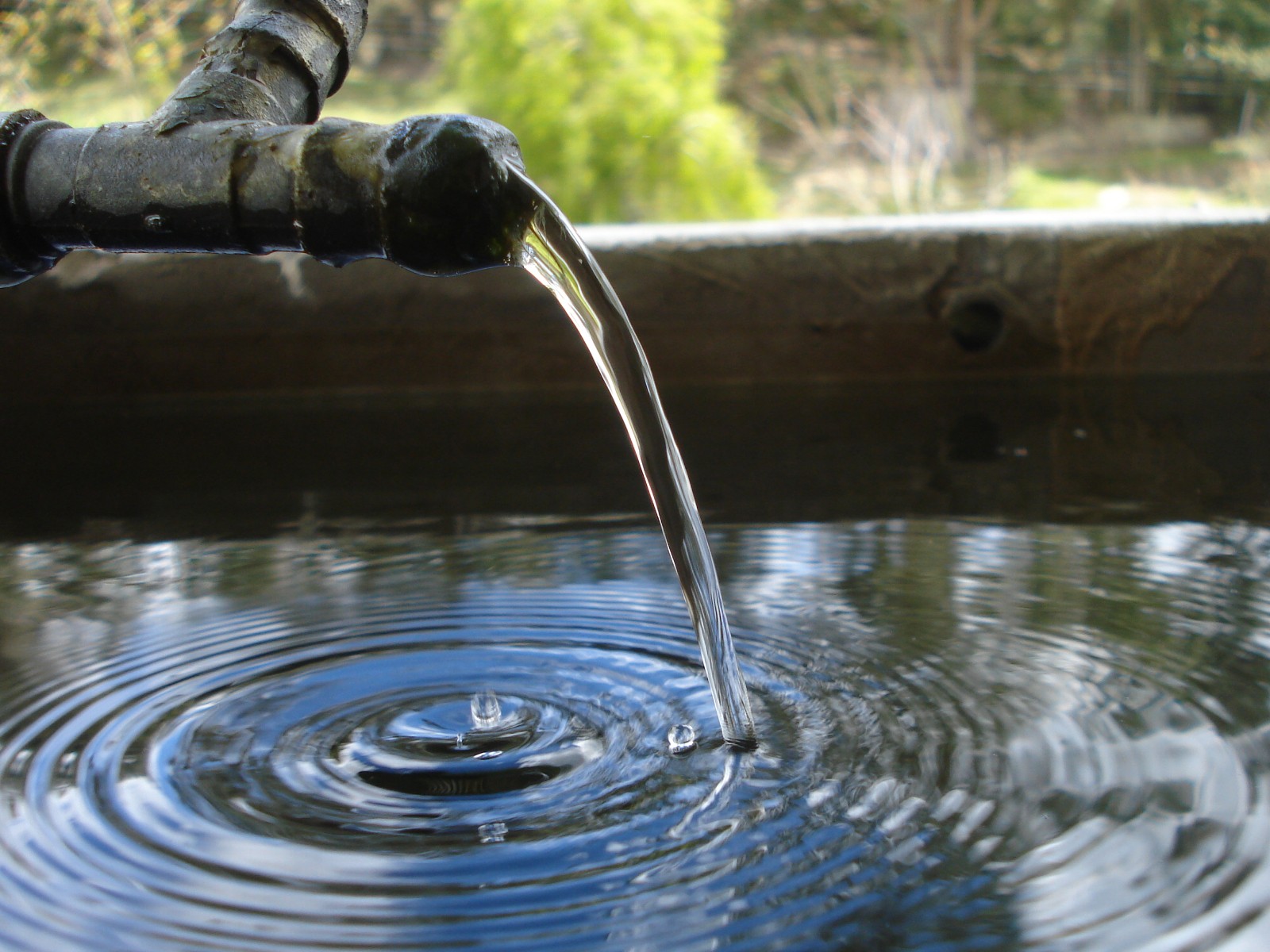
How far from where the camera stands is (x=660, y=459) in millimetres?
1343

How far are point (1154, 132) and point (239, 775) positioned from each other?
1412 cm

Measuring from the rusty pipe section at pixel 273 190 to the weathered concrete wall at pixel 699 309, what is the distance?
1790 mm

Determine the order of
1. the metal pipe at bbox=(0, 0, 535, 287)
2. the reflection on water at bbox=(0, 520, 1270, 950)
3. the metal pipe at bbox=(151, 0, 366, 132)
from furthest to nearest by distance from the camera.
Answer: the metal pipe at bbox=(151, 0, 366, 132) → the metal pipe at bbox=(0, 0, 535, 287) → the reflection on water at bbox=(0, 520, 1270, 950)

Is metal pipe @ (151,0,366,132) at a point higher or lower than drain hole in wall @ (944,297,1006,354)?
higher

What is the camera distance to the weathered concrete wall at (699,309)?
9.86 feet

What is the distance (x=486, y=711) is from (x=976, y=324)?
2069mm

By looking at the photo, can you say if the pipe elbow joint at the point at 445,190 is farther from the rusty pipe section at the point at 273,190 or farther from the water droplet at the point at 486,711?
the water droplet at the point at 486,711

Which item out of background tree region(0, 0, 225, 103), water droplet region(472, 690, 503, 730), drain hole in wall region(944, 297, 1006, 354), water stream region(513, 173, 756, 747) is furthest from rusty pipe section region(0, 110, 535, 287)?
background tree region(0, 0, 225, 103)

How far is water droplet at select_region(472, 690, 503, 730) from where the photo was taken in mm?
1338

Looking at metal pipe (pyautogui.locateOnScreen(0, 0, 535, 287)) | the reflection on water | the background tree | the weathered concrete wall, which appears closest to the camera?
the reflection on water

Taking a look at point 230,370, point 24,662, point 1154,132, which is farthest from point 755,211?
point 24,662

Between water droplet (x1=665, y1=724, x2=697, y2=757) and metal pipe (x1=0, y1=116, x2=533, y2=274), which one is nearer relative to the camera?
metal pipe (x1=0, y1=116, x2=533, y2=274)

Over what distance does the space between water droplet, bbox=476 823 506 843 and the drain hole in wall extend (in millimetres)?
2222

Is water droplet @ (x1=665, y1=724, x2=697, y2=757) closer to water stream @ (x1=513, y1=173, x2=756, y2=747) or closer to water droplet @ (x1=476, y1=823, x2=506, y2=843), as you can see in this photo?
water stream @ (x1=513, y1=173, x2=756, y2=747)
